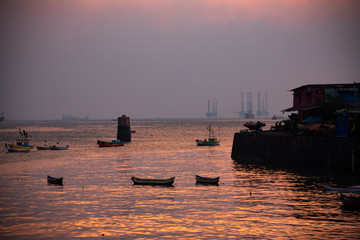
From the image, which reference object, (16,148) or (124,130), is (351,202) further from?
(124,130)

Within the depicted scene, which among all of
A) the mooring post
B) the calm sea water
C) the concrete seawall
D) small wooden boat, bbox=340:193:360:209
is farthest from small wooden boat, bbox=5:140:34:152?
small wooden boat, bbox=340:193:360:209

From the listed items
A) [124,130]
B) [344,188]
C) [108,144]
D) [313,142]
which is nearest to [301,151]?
[313,142]

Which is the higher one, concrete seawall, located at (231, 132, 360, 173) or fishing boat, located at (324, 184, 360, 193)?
concrete seawall, located at (231, 132, 360, 173)

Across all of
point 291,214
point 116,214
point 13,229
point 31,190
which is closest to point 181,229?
point 116,214

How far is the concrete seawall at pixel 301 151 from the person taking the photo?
4325 cm

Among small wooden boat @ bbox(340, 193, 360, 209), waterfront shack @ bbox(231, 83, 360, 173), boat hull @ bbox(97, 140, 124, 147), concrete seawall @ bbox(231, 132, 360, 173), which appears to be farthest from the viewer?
boat hull @ bbox(97, 140, 124, 147)

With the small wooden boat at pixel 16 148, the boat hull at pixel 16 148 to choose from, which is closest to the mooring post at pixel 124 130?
the small wooden boat at pixel 16 148

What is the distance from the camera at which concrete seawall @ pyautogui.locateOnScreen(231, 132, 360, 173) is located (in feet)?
142

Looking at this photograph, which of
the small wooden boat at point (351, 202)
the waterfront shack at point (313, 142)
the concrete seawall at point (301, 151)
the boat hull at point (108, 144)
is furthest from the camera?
the boat hull at point (108, 144)

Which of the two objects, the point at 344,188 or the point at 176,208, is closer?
the point at 176,208

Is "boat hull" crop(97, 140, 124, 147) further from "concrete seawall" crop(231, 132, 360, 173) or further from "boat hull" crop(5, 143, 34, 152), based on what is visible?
"concrete seawall" crop(231, 132, 360, 173)

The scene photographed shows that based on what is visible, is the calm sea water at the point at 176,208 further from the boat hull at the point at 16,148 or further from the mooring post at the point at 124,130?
the mooring post at the point at 124,130

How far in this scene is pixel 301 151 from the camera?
1976 inches

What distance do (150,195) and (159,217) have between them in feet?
27.7
